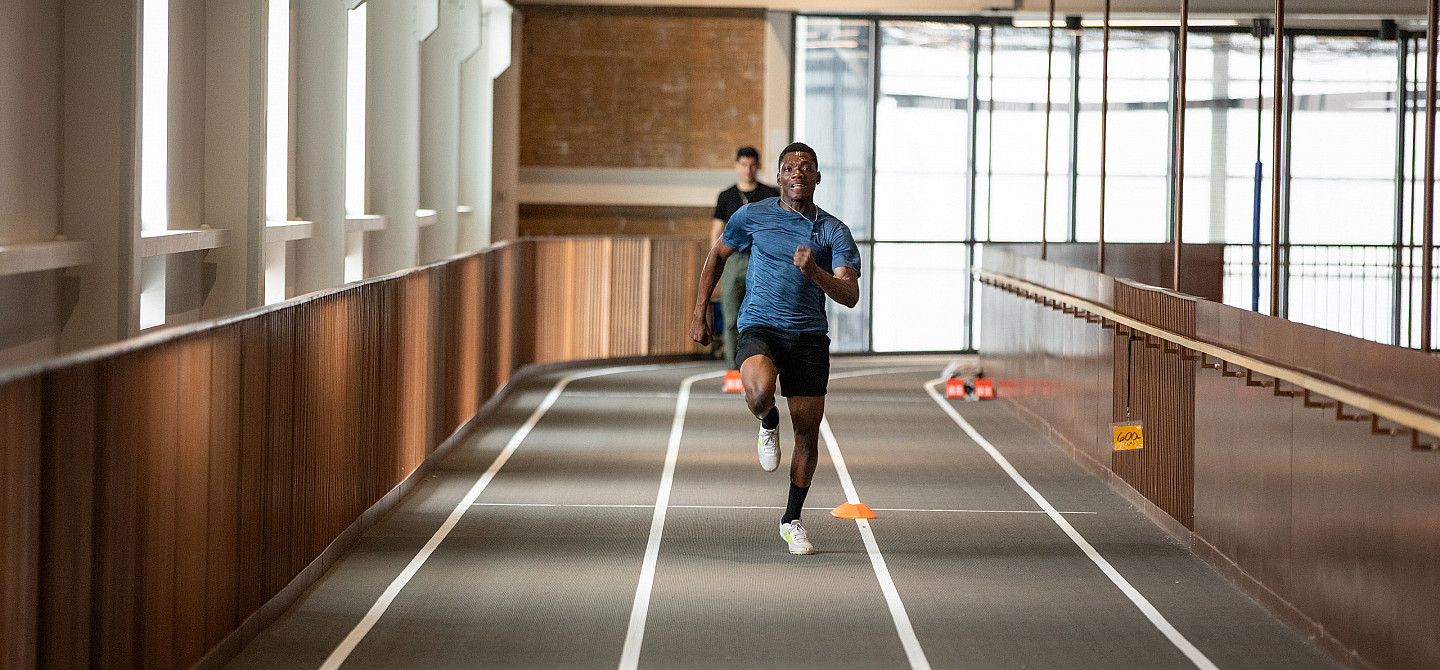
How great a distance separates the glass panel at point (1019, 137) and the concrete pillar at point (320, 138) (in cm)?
1198

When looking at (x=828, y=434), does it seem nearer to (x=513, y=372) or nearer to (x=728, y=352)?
(x=728, y=352)

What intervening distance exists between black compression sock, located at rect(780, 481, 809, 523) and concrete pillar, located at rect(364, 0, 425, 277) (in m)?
7.94

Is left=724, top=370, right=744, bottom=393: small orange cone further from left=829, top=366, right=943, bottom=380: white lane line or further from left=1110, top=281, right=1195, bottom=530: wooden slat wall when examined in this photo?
left=1110, top=281, right=1195, bottom=530: wooden slat wall

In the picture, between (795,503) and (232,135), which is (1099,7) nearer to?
(232,135)

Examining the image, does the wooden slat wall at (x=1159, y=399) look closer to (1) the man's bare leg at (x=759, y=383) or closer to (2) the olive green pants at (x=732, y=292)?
(1) the man's bare leg at (x=759, y=383)

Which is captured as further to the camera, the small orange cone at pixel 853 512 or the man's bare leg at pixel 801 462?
the small orange cone at pixel 853 512

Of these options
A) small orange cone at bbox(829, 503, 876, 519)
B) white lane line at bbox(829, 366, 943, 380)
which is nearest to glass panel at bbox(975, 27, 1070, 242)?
white lane line at bbox(829, 366, 943, 380)

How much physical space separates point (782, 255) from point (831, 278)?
1.57ft

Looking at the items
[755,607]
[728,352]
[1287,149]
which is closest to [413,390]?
[755,607]

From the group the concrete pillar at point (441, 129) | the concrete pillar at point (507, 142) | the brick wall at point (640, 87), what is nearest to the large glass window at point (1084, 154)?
the brick wall at point (640, 87)

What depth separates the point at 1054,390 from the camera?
A: 40.7 feet

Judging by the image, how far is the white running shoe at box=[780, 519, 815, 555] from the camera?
8.04m

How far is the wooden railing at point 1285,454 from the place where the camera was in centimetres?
553

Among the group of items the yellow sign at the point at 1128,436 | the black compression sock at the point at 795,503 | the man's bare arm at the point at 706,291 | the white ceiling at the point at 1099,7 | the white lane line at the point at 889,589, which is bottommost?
the white lane line at the point at 889,589
